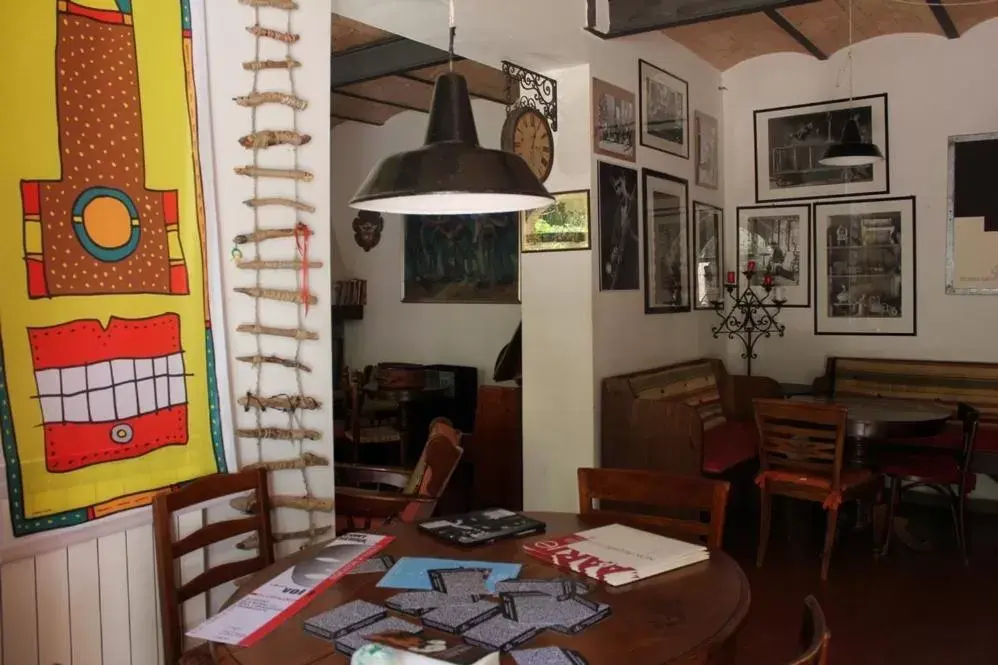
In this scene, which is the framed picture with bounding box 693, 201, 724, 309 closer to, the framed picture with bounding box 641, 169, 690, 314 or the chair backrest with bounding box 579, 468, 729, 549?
the framed picture with bounding box 641, 169, 690, 314

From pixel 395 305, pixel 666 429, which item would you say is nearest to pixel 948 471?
pixel 666 429

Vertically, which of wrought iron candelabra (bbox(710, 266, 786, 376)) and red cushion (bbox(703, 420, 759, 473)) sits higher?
wrought iron candelabra (bbox(710, 266, 786, 376))

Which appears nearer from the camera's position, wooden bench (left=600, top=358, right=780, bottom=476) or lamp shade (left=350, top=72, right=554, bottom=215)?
lamp shade (left=350, top=72, right=554, bottom=215)

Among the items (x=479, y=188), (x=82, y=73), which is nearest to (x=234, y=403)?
(x=82, y=73)

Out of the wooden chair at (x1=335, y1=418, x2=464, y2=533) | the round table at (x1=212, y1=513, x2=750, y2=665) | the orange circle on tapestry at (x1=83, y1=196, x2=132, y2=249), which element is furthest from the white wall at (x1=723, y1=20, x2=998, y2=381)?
the orange circle on tapestry at (x1=83, y1=196, x2=132, y2=249)

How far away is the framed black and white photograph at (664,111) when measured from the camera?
4.86m

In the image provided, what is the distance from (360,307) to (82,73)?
4947mm

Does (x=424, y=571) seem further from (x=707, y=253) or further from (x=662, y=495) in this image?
(x=707, y=253)

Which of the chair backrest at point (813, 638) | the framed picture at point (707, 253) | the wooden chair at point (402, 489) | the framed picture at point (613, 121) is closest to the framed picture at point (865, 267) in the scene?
the framed picture at point (707, 253)

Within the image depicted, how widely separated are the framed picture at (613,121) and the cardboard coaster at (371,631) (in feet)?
10.3

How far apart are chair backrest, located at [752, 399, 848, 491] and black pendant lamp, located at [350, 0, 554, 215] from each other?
240 cm

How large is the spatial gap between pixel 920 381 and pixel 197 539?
472cm

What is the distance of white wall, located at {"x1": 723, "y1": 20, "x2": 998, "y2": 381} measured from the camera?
17.3ft

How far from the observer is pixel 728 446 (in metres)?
4.74
